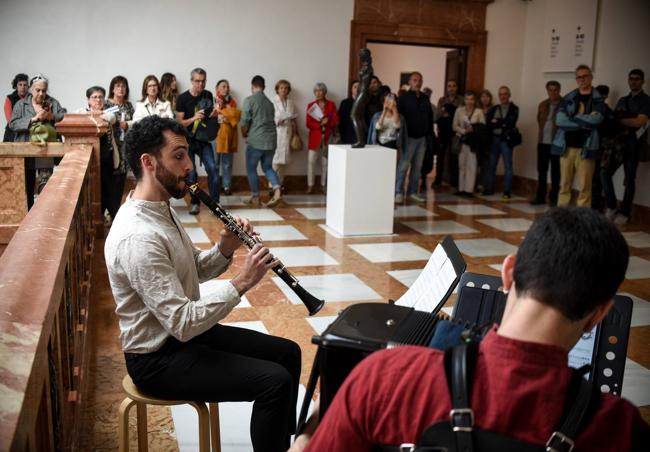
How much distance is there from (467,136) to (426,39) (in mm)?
1649

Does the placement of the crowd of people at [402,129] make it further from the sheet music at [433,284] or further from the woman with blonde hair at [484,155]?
the sheet music at [433,284]

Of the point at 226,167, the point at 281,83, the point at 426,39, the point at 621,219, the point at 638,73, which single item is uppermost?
the point at 426,39

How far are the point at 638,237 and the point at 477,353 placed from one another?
6711 millimetres

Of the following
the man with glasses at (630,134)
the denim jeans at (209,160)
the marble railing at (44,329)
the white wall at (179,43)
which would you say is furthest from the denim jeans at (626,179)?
the marble railing at (44,329)

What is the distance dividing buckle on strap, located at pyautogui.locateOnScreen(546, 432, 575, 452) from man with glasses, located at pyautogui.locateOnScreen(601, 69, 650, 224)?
23.6ft

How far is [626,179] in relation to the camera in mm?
7852

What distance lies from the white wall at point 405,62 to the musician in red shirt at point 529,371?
45.8 feet

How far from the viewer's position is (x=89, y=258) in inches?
182

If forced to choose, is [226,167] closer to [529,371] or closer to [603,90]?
[603,90]

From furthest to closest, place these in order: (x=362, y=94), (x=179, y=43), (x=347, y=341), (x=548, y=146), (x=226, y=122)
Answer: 1. (x=548, y=146)
2. (x=179, y=43)
3. (x=226, y=122)
4. (x=362, y=94)
5. (x=347, y=341)

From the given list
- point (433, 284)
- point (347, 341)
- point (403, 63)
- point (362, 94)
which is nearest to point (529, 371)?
point (347, 341)

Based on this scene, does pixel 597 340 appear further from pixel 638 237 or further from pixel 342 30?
pixel 342 30

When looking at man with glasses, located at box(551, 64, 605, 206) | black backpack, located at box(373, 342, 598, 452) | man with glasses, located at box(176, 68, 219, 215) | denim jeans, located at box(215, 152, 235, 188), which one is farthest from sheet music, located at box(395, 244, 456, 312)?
denim jeans, located at box(215, 152, 235, 188)

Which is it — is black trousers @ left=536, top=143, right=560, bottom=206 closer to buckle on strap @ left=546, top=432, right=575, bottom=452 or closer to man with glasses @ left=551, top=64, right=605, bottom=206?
man with glasses @ left=551, top=64, right=605, bottom=206
